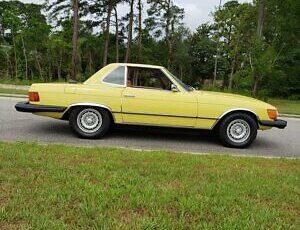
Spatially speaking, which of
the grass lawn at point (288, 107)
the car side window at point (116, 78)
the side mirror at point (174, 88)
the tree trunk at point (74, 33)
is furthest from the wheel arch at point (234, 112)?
the tree trunk at point (74, 33)

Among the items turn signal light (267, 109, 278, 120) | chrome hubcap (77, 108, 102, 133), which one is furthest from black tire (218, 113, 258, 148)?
chrome hubcap (77, 108, 102, 133)

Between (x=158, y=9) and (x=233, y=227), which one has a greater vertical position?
(x=158, y=9)

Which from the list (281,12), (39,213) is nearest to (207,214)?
(39,213)

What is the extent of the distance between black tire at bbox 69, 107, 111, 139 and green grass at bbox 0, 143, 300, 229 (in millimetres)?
1623

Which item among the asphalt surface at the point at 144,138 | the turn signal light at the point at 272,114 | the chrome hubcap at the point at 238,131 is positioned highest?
the turn signal light at the point at 272,114

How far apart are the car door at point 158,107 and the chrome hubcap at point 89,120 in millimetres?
485

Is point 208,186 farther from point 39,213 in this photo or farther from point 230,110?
point 230,110

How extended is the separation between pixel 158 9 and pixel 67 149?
120ft

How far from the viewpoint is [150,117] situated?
728cm

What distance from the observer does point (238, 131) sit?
7.50m

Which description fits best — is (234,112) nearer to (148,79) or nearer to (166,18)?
(148,79)

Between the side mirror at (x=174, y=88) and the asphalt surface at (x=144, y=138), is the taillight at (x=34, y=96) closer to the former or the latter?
the asphalt surface at (x=144, y=138)

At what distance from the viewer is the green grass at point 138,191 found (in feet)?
10.9

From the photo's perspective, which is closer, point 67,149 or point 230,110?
point 67,149
